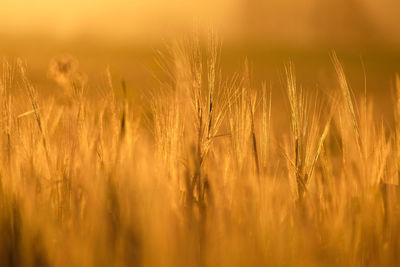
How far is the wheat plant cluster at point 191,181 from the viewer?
4.36ft

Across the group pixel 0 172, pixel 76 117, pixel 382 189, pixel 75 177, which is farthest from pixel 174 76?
pixel 382 189

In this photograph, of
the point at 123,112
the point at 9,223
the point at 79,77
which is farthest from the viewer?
the point at 79,77

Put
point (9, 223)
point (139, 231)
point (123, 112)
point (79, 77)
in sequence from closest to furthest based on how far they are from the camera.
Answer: point (139, 231) → point (9, 223) → point (123, 112) → point (79, 77)

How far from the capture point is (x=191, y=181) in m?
1.42

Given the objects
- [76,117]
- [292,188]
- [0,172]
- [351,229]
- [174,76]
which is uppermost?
[174,76]

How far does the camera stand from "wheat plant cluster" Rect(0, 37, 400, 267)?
1.33 metres

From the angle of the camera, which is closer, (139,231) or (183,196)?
(139,231)

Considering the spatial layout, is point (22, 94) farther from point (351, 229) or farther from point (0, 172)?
point (351, 229)

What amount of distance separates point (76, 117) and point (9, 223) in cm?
36

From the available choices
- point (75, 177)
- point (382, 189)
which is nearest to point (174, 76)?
point (75, 177)

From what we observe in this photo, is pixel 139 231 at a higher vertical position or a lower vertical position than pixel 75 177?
lower

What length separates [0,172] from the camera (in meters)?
1.55

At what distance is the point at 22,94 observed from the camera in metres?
1.73

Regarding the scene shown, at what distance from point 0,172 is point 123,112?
1.37ft
